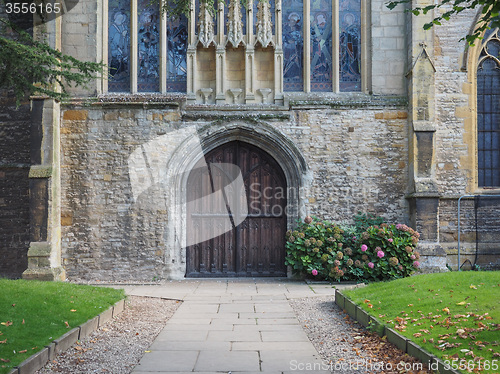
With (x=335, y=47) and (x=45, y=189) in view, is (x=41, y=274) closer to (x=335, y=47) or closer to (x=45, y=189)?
(x=45, y=189)

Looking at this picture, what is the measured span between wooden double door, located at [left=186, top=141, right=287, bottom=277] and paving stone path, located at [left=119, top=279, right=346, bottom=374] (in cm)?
133

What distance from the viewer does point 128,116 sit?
10078 millimetres

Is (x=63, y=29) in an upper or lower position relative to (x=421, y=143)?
upper

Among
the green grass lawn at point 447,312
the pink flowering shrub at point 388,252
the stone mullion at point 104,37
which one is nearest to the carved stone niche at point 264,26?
the stone mullion at point 104,37

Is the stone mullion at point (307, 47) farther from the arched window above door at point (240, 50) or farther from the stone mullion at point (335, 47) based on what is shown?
the stone mullion at point (335, 47)

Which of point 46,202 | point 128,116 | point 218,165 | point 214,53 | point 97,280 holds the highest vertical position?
point 214,53

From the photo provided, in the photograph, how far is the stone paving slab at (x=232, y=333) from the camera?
4.30 metres

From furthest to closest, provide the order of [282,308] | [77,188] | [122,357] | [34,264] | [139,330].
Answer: [77,188] < [34,264] < [282,308] < [139,330] < [122,357]

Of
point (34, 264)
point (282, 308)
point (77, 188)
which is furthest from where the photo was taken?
point (77, 188)

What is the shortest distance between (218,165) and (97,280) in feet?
11.5

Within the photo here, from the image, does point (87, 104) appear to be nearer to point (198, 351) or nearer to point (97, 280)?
point (97, 280)

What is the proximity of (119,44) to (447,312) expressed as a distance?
8.73 metres

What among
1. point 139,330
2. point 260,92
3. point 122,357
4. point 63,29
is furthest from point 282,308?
point 63,29

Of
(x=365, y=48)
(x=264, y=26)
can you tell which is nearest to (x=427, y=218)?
(x=365, y=48)
